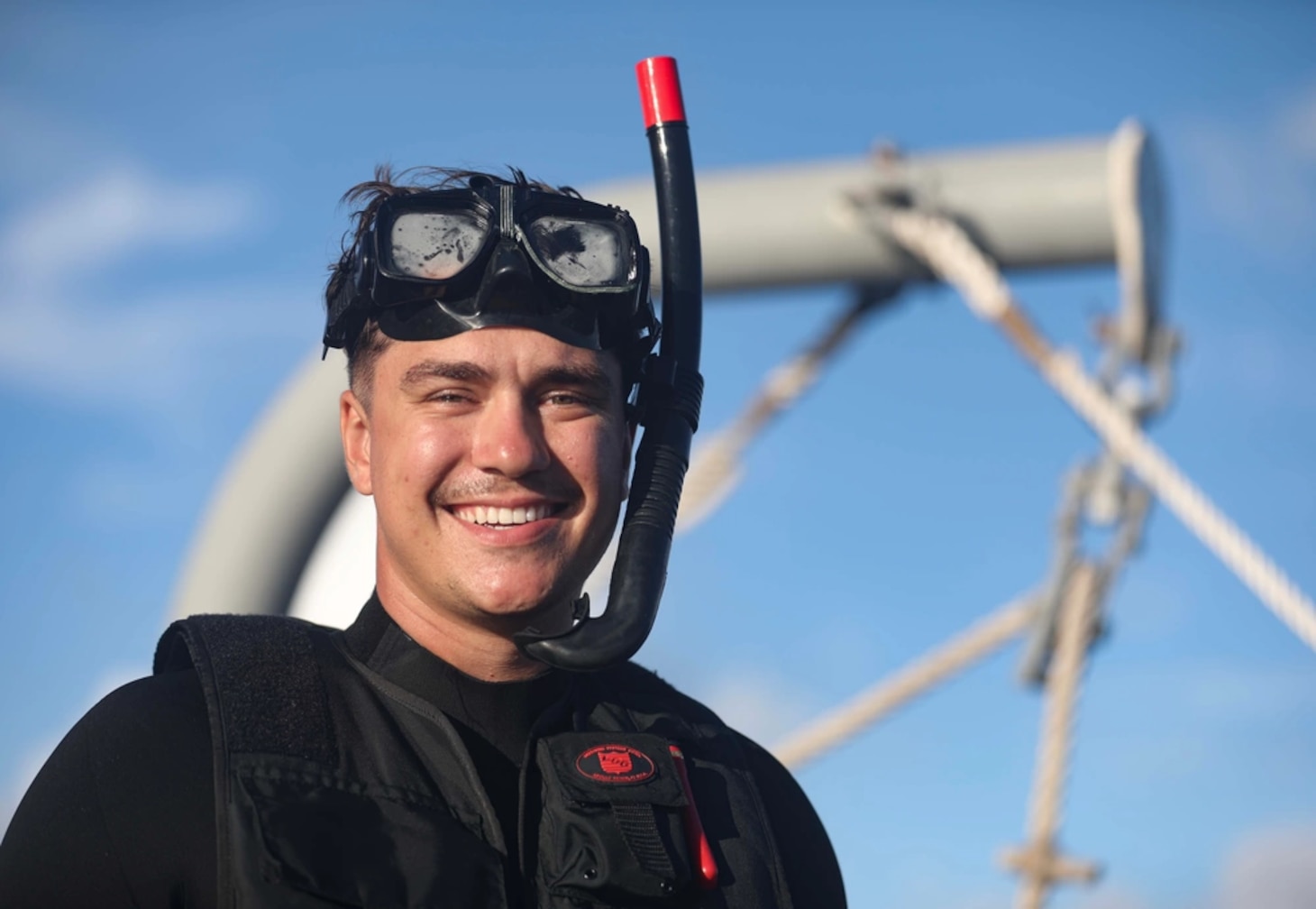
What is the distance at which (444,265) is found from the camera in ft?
8.63

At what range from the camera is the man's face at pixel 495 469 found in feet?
8.31

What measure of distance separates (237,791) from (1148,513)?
661 centimetres

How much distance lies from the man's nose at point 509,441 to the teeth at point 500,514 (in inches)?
2.2

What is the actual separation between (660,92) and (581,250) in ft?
1.42

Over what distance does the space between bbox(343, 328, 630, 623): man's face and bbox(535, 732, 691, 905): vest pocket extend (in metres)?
0.25

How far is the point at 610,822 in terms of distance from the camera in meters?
2.57

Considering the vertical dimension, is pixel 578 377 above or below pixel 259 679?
above

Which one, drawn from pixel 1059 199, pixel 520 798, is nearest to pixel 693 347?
pixel 520 798

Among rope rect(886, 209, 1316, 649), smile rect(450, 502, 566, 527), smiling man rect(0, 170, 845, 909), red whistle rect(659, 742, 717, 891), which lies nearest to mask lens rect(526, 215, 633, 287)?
smiling man rect(0, 170, 845, 909)

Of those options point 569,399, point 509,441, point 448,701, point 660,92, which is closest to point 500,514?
point 509,441

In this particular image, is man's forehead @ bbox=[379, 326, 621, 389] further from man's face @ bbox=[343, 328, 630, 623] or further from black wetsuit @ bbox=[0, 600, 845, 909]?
black wetsuit @ bbox=[0, 600, 845, 909]

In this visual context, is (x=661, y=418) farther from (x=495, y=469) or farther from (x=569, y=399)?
(x=495, y=469)

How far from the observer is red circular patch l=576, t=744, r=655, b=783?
262 cm

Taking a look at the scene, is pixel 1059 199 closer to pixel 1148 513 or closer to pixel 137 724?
pixel 1148 513
